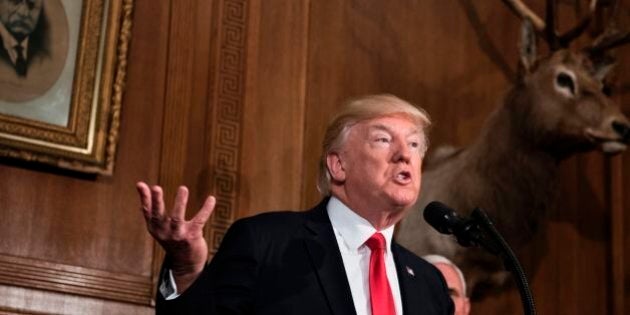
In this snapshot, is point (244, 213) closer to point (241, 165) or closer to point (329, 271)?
point (241, 165)

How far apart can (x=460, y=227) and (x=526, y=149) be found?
1990 mm

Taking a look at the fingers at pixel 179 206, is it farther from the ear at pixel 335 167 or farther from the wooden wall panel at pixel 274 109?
the wooden wall panel at pixel 274 109

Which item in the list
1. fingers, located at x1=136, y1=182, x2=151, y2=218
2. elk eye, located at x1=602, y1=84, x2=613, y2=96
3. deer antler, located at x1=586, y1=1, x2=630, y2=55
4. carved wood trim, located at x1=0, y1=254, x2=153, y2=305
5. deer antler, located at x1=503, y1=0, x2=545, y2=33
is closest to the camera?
fingers, located at x1=136, y1=182, x2=151, y2=218

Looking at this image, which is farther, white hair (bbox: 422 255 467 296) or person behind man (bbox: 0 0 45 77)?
white hair (bbox: 422 255 467 296)

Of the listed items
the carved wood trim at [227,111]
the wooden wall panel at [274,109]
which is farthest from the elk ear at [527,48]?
the carved wood trim at [227,111]

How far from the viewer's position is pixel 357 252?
2.48 meters

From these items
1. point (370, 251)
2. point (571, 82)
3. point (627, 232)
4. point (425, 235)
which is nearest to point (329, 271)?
point (370, 251)

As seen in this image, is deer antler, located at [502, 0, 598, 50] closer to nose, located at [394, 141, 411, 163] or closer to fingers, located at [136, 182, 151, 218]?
nose, located at [394, 141, 411, 163]

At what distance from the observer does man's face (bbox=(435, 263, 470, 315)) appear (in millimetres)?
3658

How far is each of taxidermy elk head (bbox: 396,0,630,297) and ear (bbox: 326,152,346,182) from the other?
155cm

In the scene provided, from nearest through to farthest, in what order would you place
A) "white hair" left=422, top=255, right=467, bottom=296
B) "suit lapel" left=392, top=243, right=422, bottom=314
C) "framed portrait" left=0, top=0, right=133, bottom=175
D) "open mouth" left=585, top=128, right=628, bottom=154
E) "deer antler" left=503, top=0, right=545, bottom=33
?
1. "suit lapel" left=392, top=243, right=422, bottom=314
2. "framed portrait" left=0, top=0, right=133, bottom=175
3. "white hair" left=422, top=255, right=467, bottom=296
4. "open mouth" left=585, top=128, right=628, bottom=154
5. "deer antler" left=503, top=0, right=545, bottom=33

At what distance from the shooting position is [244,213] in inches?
154

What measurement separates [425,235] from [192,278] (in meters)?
1.96

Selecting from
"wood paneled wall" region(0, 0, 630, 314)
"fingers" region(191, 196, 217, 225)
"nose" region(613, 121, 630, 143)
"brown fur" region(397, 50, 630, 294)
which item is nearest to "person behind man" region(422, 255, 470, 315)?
"brown fur" region(397, 50, 630, 294)
